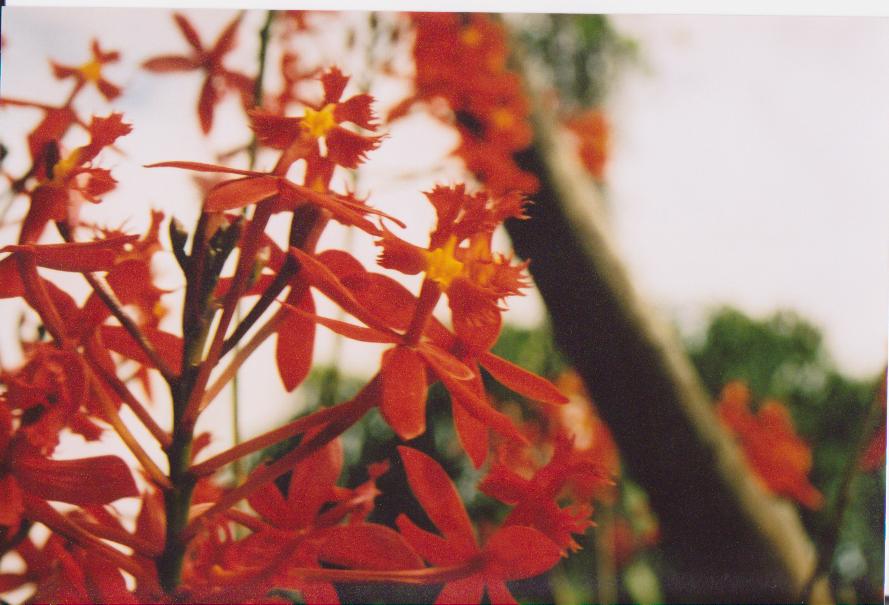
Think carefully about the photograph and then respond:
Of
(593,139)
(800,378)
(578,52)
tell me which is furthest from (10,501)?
(800,378)

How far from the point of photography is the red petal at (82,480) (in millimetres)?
306

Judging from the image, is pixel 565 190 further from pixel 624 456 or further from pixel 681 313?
pixel 681 313

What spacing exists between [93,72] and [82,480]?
1.07 feet

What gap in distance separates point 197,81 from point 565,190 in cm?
33

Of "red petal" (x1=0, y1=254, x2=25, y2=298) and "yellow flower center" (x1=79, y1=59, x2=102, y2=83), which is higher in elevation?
"yellow flower center" (x1=79, y1=59, x2=102, y2=83)

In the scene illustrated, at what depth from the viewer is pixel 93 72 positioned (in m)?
0.54

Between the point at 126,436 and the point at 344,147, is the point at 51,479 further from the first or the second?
the point at 344,147

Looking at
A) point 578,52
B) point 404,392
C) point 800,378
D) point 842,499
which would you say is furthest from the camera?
point 800,378

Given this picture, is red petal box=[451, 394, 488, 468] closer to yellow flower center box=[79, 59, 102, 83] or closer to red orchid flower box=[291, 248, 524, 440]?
red orchid flower box=[291, 248, 524, 440]

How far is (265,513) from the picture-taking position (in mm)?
355

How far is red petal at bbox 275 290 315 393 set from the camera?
352 mm

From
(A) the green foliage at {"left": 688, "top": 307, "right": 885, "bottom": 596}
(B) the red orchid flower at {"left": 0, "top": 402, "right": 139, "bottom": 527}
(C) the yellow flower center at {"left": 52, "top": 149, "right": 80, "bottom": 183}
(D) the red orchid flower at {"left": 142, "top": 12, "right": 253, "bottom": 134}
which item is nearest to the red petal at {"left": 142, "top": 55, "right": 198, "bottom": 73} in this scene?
(D) the red orchid flower at {"left": 142, "top": 12, "right": 253, "bottom": 134}

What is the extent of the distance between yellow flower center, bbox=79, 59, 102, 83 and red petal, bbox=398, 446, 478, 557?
0.35 metres

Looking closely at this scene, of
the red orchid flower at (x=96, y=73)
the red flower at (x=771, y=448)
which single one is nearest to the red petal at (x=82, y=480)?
the red orchid flower at (x=96, y=73)
